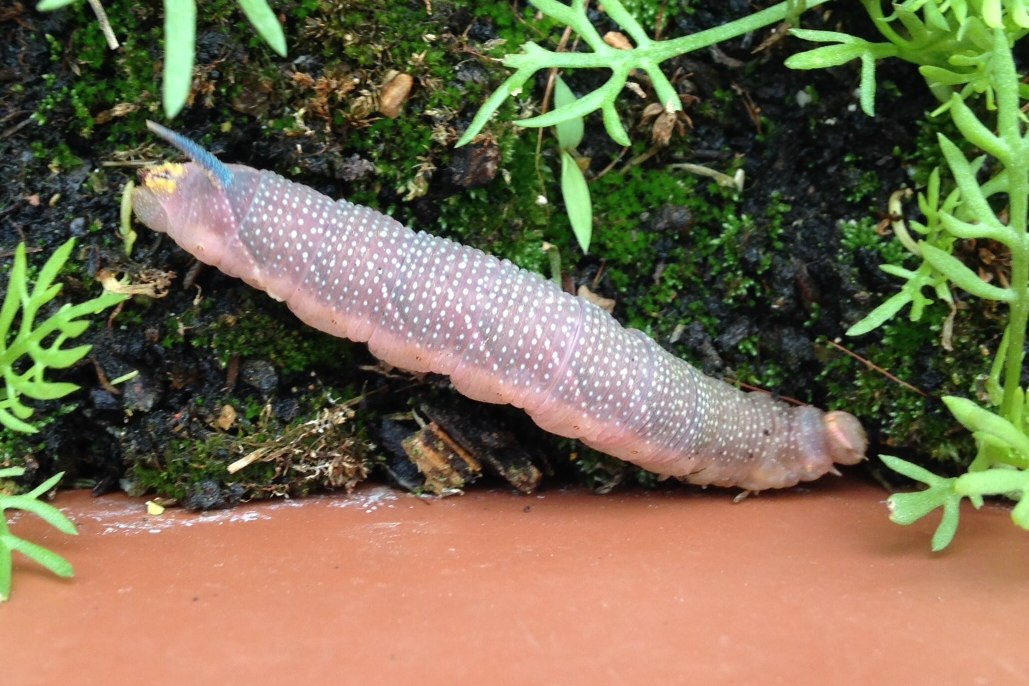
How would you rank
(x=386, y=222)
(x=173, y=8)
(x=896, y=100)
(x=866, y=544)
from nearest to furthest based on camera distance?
1. (x=173, y=8)
2. (x=866, y=544)
3. (x=386, y=222)
4. (x=896, y=100)

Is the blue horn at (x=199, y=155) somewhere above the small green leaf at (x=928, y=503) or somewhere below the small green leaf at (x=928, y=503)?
above

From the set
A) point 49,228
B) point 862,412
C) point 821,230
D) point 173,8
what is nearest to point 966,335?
point 862,412

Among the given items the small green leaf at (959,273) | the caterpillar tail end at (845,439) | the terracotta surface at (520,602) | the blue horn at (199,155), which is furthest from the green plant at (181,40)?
the caterpillar tail end at (845,439)

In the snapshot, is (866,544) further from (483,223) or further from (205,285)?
(205,285)

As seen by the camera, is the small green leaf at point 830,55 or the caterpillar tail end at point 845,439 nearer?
the small green leaf at point 830,55

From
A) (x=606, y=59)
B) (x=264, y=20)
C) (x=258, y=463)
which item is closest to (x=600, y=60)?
(x=606, y=59)

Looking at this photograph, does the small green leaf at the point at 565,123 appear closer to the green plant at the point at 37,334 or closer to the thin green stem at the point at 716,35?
the thin green stem at the point at 716,35

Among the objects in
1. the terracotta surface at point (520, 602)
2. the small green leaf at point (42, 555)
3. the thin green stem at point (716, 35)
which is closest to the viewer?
the terracotta surface at point (520, 602)

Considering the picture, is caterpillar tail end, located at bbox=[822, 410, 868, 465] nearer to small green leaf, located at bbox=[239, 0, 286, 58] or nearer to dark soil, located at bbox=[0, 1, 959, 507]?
dark soil, located at bbox=[0, 1, 959, 507]

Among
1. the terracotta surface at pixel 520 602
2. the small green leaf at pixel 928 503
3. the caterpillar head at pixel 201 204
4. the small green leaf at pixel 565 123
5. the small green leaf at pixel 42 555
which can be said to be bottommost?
the small green leaf at pixel 42 555
